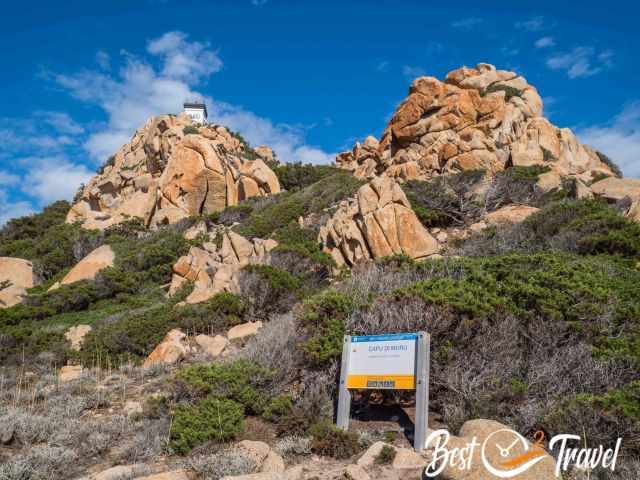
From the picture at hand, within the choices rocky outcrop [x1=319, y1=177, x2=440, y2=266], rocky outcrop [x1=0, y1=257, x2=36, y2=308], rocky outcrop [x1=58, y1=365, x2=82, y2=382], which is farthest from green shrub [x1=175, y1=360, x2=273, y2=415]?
rocky outcrop [x1=0, y1=257, x2=36, y2=308]

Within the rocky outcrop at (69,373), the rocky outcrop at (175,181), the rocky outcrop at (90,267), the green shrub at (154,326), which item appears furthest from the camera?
the rocky outcrop at (175,181)

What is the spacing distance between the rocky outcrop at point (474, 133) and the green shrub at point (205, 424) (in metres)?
20.5

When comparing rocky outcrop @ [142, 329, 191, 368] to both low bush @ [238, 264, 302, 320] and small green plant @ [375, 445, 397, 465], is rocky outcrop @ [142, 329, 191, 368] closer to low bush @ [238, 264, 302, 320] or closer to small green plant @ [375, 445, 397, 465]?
low bush @ [238, 264, 302, 320]

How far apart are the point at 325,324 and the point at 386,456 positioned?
2.63m

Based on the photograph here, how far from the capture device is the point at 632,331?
6.22m

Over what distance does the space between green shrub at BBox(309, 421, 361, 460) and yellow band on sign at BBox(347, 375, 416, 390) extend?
591 millimetres

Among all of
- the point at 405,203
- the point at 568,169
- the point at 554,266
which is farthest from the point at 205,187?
the point at 554,266

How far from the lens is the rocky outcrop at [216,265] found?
1373 centimetres

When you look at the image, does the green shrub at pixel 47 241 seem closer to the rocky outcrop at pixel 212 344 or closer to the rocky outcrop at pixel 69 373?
the rocky outcrop at pixel 69 373

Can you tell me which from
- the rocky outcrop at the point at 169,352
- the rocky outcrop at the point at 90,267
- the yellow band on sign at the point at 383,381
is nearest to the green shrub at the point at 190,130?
the rocky outcrop at the point at 90,267

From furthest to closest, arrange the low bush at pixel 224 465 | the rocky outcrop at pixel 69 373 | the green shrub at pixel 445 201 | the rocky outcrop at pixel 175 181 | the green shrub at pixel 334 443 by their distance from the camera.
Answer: the rocky outcrop at pixel 175 181 → the green shrub at pixel 445 201 → the rocky outcrop at pixel 69 373 → the green shrub at pixel 334 443 → the low bush at pixel 224 465

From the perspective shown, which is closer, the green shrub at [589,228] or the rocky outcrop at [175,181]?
the green shrub at [589,228]

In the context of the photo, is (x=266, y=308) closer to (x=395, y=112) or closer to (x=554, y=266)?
(x=554, y=266)

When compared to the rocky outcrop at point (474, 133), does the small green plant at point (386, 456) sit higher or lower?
lower
